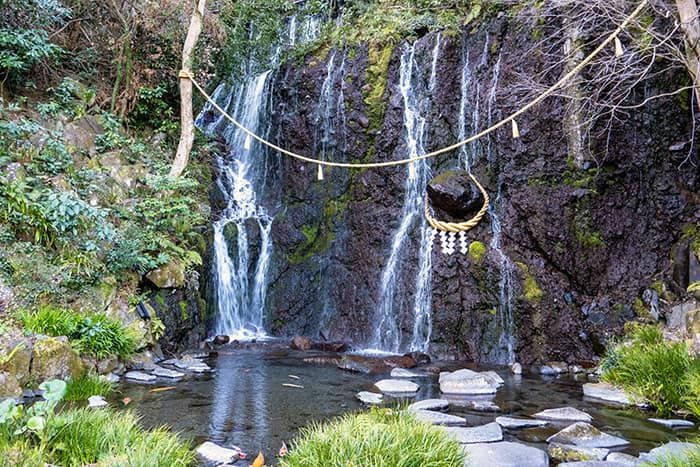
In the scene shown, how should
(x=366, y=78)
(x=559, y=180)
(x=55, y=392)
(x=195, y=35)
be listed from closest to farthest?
(x=55, y=392) < (x=559, y=180) < (x=195, y=35) < (x=366, y=78)

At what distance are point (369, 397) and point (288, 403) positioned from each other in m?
0.90

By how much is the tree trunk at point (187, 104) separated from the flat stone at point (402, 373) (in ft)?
16.7

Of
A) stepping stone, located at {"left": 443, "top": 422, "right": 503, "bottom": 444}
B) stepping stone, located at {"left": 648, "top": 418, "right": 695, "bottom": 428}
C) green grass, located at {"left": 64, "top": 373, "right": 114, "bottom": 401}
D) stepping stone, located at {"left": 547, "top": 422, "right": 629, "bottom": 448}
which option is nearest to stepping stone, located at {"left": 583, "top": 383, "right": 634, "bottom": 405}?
stepping stone, located at {"left": 648, "top": 418, "right": 695, "bottom": 428}

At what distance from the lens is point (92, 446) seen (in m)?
3.06

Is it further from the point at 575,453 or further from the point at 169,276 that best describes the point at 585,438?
the point at 169,276

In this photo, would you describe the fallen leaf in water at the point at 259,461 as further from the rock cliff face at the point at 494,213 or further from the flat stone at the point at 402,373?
the rock cliff face at the point at 494,213

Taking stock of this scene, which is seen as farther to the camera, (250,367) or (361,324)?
(361,324)

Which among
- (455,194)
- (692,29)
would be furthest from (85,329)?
(692,29)

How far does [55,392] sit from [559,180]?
816 cm

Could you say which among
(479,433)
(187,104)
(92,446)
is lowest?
(479,433)

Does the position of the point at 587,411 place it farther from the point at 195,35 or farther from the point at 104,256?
the point at 195,35

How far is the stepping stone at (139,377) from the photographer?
620 centimetres

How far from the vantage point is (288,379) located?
264 inches

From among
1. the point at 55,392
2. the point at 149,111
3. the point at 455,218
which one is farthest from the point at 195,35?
the point at 55,392
